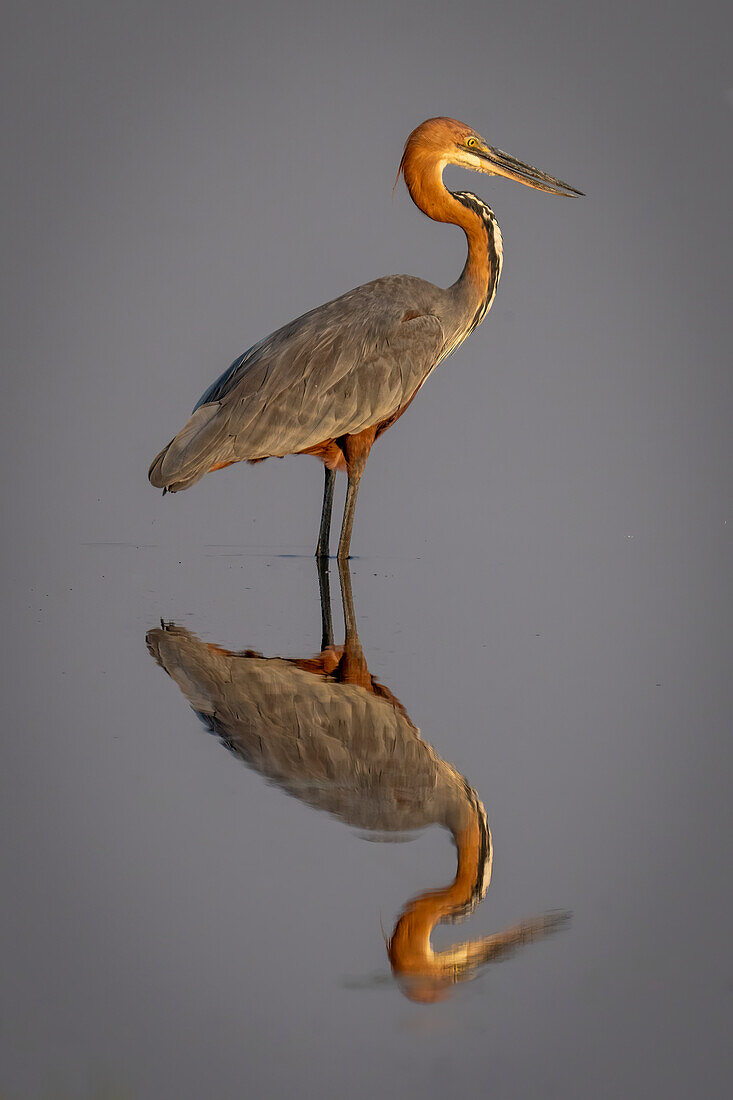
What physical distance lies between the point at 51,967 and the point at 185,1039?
1.04 feet

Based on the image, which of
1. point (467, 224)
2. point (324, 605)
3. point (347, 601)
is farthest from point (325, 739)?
point (467, 224)

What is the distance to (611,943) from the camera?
2111mm

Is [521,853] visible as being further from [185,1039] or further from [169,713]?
[169,713]

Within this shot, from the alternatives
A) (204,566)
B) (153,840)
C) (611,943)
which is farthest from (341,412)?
(611,943)

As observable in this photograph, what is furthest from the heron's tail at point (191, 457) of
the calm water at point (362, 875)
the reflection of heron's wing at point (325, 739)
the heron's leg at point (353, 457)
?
the reflection of heron's wing at point (325, 739)

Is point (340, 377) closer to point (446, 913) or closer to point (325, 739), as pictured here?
point (325, 739)

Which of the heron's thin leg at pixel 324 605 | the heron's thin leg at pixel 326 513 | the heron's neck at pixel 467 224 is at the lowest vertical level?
the heron's thin leg at pixel 324 605

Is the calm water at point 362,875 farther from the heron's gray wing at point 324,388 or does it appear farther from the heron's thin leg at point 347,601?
the heron's gray wing at point 324,388

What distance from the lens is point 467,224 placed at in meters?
7.80

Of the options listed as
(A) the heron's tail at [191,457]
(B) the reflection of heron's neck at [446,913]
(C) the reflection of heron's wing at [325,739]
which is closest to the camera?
(B) the reflection of heron's neck at [446,913]

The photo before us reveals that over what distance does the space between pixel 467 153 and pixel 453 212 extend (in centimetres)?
51

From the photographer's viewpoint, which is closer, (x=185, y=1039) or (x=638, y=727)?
(x=185, y=1039)

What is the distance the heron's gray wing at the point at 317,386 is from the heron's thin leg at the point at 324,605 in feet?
2.55

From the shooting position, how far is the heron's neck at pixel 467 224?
24.8 ft
